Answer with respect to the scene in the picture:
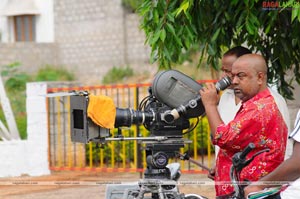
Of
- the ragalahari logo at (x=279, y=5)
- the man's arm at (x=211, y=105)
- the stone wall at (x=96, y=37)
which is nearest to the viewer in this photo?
the man's arm at (x=211, y=105)

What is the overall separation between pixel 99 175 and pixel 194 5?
5118 millimetres

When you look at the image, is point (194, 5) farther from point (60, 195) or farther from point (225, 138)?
point (60, 195)

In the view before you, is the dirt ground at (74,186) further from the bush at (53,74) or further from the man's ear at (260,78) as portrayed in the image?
the bush at (53,74)

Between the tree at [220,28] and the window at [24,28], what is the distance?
980 inches

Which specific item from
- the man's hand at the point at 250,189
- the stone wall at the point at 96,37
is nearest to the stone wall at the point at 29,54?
the stone wall at the point at 96,37

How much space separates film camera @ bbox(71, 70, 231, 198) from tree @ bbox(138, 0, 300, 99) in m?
0.98

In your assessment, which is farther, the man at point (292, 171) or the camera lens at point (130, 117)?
the camera lens at point (130, 117)

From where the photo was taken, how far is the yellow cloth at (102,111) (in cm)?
488

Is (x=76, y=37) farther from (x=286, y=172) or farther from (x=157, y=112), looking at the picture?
(x=286, y=172)

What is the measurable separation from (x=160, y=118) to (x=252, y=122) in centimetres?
69

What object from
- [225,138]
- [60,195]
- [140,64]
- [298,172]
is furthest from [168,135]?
[140,64]

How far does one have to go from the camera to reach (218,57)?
693cm

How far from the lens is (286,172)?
4129 millimetres

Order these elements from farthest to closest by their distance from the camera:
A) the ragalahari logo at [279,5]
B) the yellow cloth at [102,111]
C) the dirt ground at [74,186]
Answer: the dirt ground at [74,186] → the ragalahari logo at [279,5] → the yellow cloth at [102,111]
